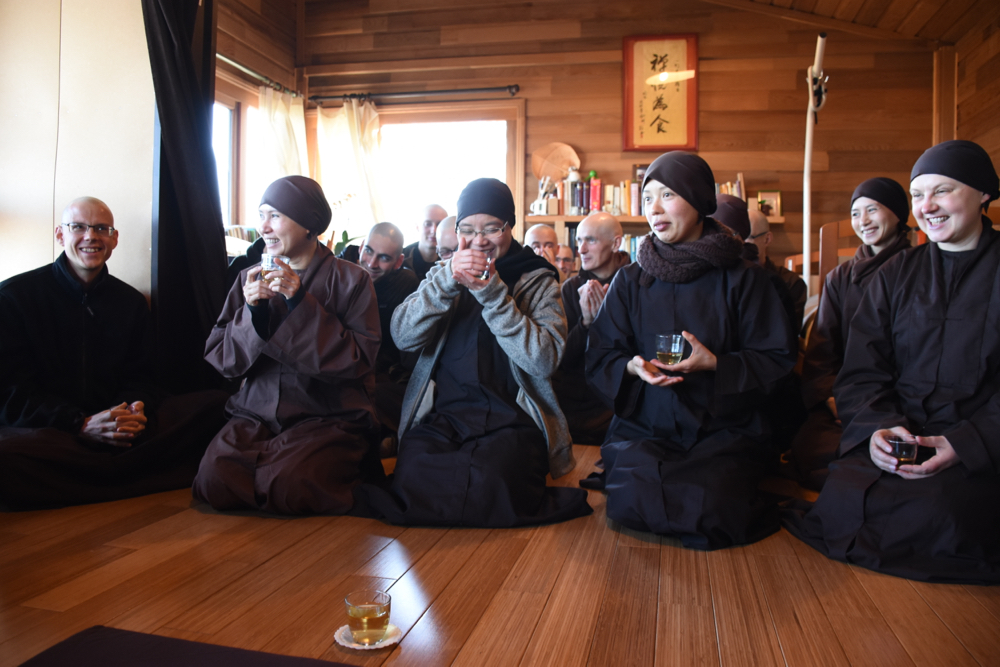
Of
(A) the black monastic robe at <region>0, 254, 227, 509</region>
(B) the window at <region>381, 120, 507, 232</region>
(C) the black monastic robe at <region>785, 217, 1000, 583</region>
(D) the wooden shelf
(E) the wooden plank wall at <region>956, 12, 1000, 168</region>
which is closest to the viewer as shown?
(C) the black monastic robe at <region>785, 217, 1000, 583</region>

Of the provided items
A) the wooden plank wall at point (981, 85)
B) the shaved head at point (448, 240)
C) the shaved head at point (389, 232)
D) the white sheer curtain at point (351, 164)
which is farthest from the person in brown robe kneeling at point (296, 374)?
the wooden plank wall at point (981, 85)

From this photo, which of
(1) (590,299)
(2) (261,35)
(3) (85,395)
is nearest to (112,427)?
(3) (85,395)

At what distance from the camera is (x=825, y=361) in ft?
8.66

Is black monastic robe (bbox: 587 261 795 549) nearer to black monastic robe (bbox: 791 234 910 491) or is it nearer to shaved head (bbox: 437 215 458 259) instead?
black monastic robe (bbox: 791 234 910 491)

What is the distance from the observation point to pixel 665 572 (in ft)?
5.98

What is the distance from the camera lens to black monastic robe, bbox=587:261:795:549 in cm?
204

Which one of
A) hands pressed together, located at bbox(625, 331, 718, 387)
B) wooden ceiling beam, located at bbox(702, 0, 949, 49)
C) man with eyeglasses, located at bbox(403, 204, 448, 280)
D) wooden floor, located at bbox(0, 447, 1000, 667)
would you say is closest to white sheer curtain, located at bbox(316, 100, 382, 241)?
man with eyeglasses, located at bbox(403, 204, 448, 280)

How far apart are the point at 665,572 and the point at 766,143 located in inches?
179

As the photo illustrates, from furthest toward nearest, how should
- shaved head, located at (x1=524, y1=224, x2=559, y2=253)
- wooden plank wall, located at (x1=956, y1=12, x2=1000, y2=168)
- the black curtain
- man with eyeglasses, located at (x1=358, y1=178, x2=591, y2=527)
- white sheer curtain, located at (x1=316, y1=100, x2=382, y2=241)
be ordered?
1. white sheer curtain, located at (x1=316, y1=100, x2=382, y2=241)
2. wooden plank wall, located at (x1=956, y1=12, x2=1000, y2=168)
3. shaved head, located at (x1=524, y1=224, x2=559, y2=253)
4. the black curtain
5. man with eyeglasses, located at (x1=358, y1=178, x2=591, y2=527)

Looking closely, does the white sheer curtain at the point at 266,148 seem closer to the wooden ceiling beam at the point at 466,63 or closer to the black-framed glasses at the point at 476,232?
the wooden ceiling beam at the point at 466,63

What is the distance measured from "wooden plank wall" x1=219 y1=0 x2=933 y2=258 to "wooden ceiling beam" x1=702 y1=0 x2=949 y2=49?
0.14 ft

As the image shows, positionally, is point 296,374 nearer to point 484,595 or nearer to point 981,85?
point 484,595

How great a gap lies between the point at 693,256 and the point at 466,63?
428 centimetres

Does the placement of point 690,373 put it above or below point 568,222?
below
